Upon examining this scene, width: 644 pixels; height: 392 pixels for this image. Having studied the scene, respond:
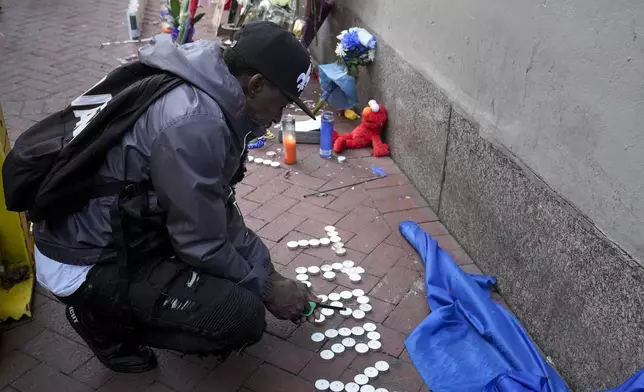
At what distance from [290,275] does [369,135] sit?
1928 millimetres

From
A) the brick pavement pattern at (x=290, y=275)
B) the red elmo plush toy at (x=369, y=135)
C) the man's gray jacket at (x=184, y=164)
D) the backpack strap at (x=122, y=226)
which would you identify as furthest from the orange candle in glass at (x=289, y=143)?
the backpack strap at (x=122, y=226)

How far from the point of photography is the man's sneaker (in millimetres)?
2568

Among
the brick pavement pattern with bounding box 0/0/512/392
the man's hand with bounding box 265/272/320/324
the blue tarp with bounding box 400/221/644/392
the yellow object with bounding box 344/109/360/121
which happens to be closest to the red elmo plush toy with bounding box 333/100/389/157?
the brick pavement pattern with bounding box 0/0/512/392

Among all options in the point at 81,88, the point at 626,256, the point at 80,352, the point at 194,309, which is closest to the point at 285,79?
the point at 194,309

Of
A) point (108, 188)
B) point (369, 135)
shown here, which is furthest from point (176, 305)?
point (369, 135)

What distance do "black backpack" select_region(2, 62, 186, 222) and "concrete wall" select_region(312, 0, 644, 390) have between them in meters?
1.67

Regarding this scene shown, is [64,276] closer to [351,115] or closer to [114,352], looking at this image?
[114,352]

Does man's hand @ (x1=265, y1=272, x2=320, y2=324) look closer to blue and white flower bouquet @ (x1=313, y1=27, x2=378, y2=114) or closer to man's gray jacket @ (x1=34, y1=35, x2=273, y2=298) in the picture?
man's gray jacket @ (x1=34, y1=35, x2=273, y2=298)

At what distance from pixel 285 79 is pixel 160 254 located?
91 cm

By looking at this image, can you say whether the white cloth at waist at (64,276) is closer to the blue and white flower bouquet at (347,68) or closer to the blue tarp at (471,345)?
the blue tarp at (471,345)

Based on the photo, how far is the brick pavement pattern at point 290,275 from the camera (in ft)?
8.69

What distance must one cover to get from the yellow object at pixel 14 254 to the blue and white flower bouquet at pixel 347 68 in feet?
9.47

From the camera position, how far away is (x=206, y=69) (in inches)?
85.0

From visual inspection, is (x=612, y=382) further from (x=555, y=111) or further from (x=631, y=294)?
(x=555, y=111)
